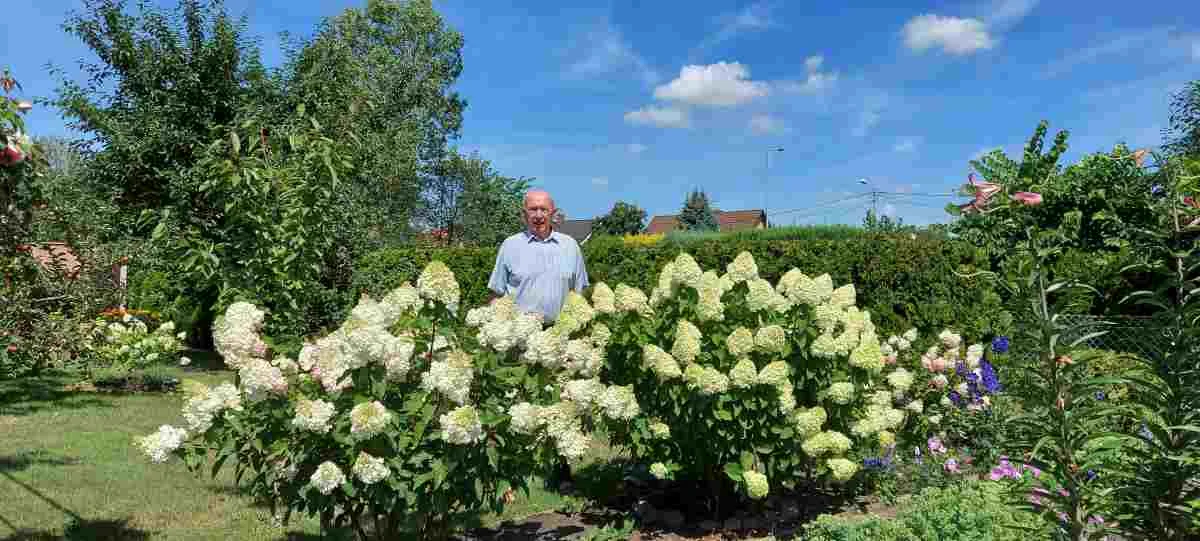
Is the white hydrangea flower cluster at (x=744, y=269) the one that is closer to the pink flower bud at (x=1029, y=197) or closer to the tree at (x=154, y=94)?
the pink flower bud at (x=1029, y=197)

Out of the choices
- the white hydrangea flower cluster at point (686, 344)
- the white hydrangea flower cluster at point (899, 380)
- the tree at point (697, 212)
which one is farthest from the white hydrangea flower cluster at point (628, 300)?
the tree at point (697, 212)

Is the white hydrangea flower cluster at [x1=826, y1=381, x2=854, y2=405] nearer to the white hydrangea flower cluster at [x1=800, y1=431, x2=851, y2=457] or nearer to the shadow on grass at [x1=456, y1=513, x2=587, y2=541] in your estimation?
the white hydrangea flower cluster at [x1=800, y1=431, x2=851, y2=457]

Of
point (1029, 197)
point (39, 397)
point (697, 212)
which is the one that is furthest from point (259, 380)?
point (697, 212)

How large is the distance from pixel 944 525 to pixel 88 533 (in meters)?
4.24

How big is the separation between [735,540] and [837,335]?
119 centimetres

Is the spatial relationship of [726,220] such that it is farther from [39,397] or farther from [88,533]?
[88,533]

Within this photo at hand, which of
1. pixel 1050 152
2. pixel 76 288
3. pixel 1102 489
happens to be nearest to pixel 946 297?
pixel 1102 489

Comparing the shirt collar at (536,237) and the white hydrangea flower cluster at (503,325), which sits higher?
the shirt collar at (536,237)

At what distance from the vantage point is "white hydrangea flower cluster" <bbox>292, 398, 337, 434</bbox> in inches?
97.9

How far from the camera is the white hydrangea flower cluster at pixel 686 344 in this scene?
338 cm

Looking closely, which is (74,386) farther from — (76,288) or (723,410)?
(723,410)

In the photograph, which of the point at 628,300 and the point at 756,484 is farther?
the point at 628,300

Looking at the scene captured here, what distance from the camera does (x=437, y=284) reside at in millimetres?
2748

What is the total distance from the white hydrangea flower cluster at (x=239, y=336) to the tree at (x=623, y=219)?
188ft
